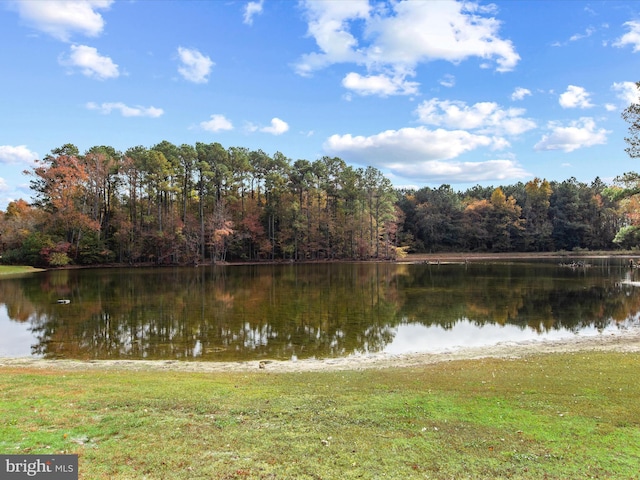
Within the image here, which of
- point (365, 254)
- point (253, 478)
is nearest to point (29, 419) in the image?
point (253, 478)

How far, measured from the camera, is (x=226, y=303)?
86.3 ft

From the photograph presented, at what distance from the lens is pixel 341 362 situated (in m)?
13.6

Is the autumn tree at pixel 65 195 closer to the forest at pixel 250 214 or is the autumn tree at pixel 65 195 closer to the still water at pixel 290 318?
the forest at pixel 250 214

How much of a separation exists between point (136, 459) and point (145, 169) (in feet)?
217

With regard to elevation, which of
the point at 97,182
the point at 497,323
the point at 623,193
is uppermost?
the point at 97,182

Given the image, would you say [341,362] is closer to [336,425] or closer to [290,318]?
[336,425]

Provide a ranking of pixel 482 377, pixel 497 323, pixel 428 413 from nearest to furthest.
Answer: pixel 428 413
pixel 482 377
pixel 497 323

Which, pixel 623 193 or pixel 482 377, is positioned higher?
pixel 623 193

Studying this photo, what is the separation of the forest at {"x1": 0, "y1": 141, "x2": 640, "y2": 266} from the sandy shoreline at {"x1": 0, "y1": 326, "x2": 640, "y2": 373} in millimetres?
51424

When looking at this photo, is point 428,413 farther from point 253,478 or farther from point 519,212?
point 519,212

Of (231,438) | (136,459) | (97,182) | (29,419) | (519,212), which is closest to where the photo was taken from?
(136,459)

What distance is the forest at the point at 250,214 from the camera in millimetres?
61906

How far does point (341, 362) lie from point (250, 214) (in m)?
63.7

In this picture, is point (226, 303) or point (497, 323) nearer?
point (497, 323)
